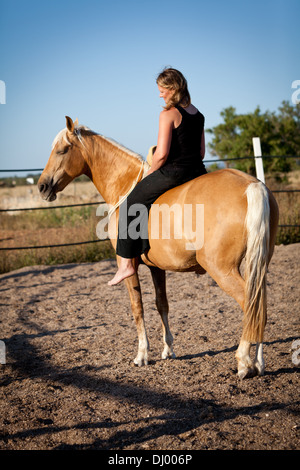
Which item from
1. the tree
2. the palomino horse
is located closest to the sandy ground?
the palomino horse

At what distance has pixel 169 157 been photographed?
3.13 metres

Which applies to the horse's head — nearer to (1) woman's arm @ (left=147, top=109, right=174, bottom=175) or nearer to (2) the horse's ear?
(2) the horse's ear

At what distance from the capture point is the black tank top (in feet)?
9.80

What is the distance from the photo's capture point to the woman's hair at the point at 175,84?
2961mm

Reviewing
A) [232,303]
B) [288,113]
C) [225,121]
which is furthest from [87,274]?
[288,113]

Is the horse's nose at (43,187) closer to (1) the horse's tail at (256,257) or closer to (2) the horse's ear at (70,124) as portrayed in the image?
(2) the horse's ear at (70,124)

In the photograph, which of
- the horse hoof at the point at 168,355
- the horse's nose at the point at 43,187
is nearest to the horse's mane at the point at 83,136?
the horse's nose at the point at 43,187

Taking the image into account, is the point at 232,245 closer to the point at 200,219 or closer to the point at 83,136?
the point at 200,219

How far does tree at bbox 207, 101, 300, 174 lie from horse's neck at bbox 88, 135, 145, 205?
42.7ft

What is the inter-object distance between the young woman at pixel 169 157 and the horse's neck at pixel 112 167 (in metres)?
0.41

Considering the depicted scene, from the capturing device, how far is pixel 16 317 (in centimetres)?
525

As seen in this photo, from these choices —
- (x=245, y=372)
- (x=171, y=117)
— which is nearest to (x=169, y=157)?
(x=171, y=117)

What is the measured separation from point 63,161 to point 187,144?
1.38 metres
